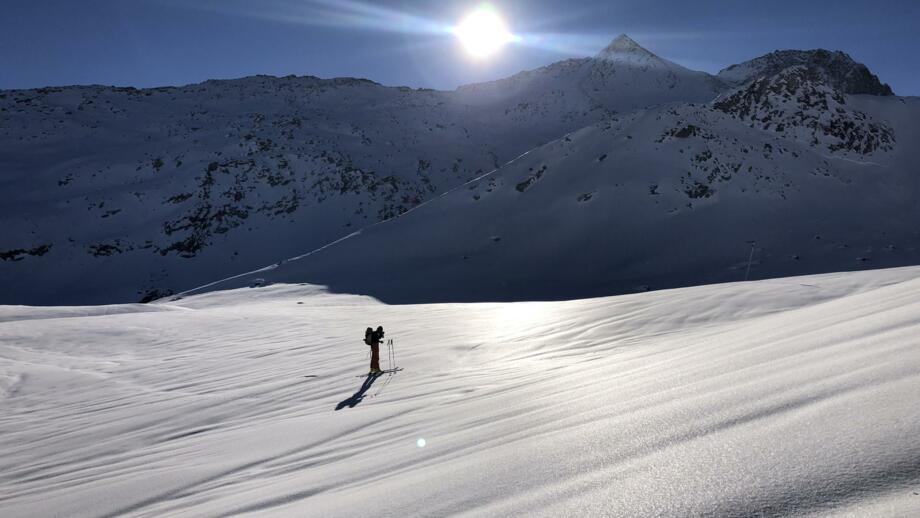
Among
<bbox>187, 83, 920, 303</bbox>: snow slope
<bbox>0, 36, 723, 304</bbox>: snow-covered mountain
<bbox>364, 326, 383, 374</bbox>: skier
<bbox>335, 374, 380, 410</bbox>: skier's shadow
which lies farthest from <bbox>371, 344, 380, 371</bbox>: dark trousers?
<bbox>0, 36, 723, 304</bbox>: snow-covered mountain

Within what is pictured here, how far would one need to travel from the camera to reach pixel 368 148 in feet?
232

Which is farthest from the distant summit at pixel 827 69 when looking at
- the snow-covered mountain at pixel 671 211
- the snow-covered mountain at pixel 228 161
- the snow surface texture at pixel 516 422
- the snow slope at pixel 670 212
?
the snow surface texture at pixel 516 422

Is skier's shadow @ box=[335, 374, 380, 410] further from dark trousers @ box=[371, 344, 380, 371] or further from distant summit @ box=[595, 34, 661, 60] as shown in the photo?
distant summit @ box=[595, 34, 661, 60]

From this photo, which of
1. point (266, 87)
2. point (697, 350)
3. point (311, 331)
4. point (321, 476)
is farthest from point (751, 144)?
point (266, 87)

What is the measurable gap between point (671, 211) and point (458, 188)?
1944 centimetres

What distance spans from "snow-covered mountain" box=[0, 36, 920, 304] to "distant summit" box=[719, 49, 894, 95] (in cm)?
58

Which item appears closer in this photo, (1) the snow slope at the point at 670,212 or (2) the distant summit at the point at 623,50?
(1) the snow slope at the point at 670,212

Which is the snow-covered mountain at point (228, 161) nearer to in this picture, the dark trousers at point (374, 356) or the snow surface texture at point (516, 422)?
the snow surface texture at point (516, 422)

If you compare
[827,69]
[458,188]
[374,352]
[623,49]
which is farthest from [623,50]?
[374,352]

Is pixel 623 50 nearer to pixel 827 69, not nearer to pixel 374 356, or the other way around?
pixel 827 69

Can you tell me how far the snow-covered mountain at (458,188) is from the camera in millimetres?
34719

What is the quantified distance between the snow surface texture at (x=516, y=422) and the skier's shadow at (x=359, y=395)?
0.08 metres

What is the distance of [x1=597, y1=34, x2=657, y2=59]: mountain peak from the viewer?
10338cm

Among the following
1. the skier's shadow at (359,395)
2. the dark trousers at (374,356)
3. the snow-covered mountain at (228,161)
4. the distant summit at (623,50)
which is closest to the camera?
the skier's shadow at (359,395)
